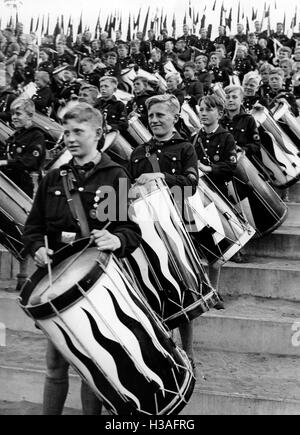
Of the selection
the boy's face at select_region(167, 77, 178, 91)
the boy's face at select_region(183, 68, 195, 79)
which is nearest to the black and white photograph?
the boy's face at select_region(167, 77, 178, 91)

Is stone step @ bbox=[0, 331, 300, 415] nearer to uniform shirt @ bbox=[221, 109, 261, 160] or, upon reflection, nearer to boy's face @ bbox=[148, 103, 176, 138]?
boy's face @ bbox=[148, 103, 176, 138]

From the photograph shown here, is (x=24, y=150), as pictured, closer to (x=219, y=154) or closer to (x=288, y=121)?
(x=219, y=154)

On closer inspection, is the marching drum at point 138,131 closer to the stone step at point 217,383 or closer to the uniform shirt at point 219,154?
the uniform shirt at point 219,154

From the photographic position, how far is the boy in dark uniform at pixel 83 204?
3.86 m

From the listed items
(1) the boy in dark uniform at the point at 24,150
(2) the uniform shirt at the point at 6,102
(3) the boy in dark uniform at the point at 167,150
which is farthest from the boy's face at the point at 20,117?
(2) the uniform shirt at the point at 6,102

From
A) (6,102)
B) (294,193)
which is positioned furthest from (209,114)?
(6,102)

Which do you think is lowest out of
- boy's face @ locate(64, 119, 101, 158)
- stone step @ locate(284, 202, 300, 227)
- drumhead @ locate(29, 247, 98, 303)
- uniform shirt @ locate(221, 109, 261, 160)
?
stone step @ locate(284, 202, 300, 227)

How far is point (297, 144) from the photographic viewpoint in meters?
8.00

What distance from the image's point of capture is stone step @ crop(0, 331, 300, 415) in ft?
14.6

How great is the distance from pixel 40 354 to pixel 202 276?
55.3 inches

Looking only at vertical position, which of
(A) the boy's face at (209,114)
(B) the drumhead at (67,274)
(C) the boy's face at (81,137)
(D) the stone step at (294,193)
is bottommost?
(D) the stone step at (294,193)

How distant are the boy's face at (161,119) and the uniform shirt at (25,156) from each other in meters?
1.78

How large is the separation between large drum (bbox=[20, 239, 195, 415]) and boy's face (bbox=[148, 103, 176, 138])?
5.43 ft
